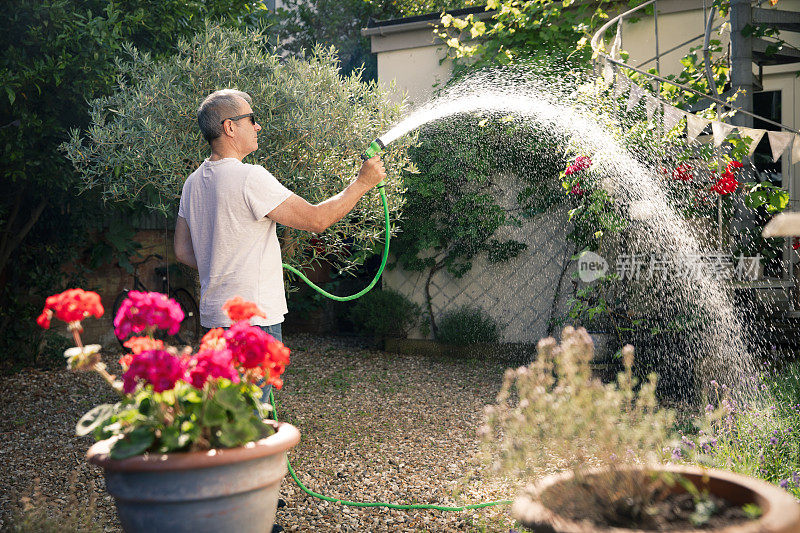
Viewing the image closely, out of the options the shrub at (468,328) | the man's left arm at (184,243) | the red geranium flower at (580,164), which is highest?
the red geranium flower at (580,164)

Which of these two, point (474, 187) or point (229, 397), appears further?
point (474, 187)

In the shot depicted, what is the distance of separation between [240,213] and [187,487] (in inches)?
44.2

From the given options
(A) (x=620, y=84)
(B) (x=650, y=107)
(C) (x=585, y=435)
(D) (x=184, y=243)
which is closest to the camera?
(C) (x=585, y=435)

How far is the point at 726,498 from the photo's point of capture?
5.25ft

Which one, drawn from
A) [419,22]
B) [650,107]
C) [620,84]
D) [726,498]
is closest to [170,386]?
[726,498]

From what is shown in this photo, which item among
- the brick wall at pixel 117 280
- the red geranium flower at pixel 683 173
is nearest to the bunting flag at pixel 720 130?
the red geranium flower at pixel 683 173

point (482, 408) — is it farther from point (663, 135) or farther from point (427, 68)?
point (427, 68)

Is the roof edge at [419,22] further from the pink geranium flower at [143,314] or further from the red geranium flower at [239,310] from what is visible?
the pink geranium flower at [143,314]

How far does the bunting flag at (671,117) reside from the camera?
16.1ft

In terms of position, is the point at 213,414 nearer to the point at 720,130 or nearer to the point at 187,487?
the point at 187,487

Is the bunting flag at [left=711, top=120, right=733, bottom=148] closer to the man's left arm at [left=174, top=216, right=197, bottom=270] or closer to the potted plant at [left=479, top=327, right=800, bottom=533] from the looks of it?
the potted plant at [left=479, top=327, right=800, bottom=533]

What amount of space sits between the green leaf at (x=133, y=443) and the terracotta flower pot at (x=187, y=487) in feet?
0.06

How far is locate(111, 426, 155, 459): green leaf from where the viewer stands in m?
1.62

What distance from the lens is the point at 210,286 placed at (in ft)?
8.34
